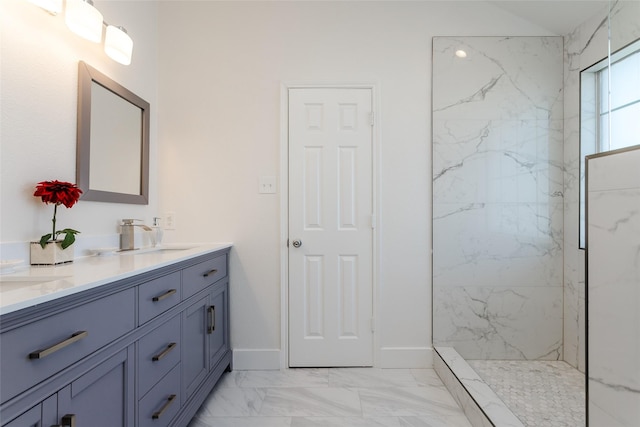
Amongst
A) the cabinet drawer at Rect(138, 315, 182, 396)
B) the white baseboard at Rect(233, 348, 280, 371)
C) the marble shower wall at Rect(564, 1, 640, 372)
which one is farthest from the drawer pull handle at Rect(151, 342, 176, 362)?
the marble shower wall at Rect(564, 1, 640, 372)

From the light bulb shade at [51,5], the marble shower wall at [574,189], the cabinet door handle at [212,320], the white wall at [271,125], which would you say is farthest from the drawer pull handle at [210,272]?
the marble shower wall at [574,189]

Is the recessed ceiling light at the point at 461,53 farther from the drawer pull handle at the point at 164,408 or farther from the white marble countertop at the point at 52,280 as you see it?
the drawer pull handle at the point at 164,408

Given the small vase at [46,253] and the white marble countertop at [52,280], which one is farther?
the small vase at [46,253]

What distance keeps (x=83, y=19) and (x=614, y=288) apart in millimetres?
2369

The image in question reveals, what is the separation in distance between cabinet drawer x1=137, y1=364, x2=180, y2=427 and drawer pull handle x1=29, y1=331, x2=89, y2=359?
475mm

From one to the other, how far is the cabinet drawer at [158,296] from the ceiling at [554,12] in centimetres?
270

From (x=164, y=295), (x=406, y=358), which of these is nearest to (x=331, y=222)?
(x=406, y=358)

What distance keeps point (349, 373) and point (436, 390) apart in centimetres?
57

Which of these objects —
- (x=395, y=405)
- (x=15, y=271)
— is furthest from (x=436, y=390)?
(x=15, y=271)

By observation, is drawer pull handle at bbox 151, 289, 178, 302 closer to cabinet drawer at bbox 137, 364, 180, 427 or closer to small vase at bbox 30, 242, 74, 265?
cabinet drawer at bbox 137, 364, 180, 427

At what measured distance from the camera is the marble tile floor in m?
1.82

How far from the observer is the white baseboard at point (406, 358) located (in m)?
2.43

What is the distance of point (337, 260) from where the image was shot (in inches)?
97.0

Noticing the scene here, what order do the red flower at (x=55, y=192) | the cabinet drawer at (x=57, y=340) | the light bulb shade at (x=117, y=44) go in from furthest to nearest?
the light bulb shade at (x=117, y=44) < the red flower at (x=55, y=192) < the cabinet drawer at (x=57, y=340)
